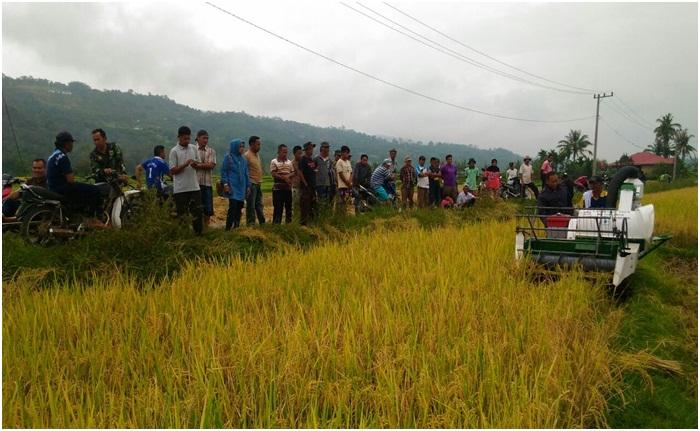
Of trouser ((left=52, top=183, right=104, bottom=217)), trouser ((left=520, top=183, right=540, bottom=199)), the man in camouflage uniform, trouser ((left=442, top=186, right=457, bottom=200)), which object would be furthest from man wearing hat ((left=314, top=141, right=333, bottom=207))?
trouser ((left=520, top=183, right=540, bottom=199))

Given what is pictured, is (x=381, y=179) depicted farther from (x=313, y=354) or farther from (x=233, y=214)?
(x=313, y=354)

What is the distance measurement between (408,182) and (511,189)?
6.12 m

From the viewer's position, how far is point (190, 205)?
6176 millimetres

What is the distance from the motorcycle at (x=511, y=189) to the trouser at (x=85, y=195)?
41.1 ft

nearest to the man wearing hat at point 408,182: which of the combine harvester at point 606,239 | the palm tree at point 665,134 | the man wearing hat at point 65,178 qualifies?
the combine harvester at point 606,239

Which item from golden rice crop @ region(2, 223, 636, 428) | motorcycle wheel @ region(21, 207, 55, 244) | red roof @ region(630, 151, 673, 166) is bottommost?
golden rice crop @ region(2, 223, 636, 428)

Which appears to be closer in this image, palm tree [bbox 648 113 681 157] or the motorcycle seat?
the motorcycle seat

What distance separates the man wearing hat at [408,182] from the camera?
34.5 ft

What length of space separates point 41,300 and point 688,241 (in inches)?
388

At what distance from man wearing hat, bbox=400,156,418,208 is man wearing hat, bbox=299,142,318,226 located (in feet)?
10.6

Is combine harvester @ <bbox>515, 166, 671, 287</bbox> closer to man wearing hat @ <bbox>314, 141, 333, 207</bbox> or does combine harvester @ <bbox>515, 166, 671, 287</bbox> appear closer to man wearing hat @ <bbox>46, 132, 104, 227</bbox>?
man wearing hat @ <bbox>314, 141, 333, 207</bbox>

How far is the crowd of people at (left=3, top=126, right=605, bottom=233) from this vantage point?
5668 mm

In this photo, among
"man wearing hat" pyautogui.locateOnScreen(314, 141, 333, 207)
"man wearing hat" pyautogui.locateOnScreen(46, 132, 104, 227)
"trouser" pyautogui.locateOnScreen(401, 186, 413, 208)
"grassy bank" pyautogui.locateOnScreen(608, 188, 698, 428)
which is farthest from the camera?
"trouser" pyautogui.locateOnScreen(401, 186, 413, 208)

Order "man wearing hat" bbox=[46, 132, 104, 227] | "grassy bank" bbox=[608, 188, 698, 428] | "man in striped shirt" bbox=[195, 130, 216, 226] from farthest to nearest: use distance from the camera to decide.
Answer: "man in striped shirt" bbox=[195, 130, 216, 226], "man wearing hat" bbox=[46, 132, 104, 227], "grassy bank" bbox=[608, 188, 698, 428]
